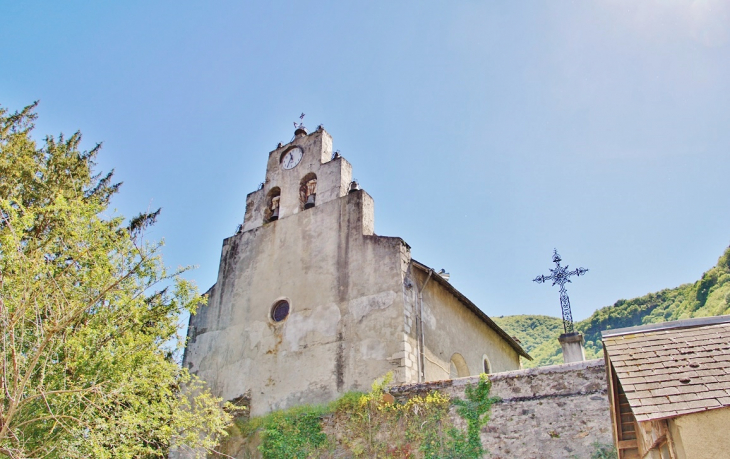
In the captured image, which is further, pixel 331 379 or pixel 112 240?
pixel 331 379

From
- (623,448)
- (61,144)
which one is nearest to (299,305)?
(61,144)

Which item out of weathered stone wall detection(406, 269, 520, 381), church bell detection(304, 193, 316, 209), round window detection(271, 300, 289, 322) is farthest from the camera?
church bell detection(304, 193, 316, 209)

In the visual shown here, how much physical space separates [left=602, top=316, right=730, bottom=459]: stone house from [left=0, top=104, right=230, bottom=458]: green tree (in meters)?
6.94

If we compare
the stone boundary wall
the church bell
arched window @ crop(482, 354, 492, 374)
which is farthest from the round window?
arched window @ crop(482, 354, 492, 374)

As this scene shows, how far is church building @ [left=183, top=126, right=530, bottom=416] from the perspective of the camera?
1230 cm

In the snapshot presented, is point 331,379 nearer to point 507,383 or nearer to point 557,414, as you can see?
point 507,383

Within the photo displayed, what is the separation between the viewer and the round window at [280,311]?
14.0 m

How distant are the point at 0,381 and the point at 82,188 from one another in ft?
25.7

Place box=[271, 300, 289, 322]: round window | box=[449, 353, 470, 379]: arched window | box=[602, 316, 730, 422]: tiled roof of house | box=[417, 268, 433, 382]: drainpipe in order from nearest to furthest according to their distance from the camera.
→ box=[602, 316, 730, 422]: tiled roof of house
box=[417, 268, 433, 382]: drainpipe
box=[271, 300, 289, 322]: round window
box=[449, 353, 470, 379]: arched window

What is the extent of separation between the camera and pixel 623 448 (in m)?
6.06

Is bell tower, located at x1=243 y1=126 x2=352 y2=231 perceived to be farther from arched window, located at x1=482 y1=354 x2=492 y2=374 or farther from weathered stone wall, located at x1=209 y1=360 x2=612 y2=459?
weathered stone wall, located at x1=209 y1=360 x2=612 y2=459

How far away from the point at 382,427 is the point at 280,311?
4.62m

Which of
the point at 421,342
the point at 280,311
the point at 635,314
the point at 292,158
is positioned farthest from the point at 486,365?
the point at 635,314

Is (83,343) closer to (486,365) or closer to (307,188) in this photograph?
(307,188)
